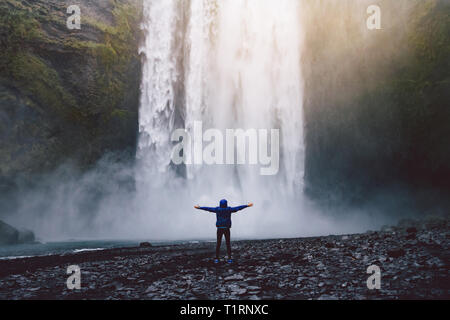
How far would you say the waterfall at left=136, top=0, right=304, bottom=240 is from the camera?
28.0 meters

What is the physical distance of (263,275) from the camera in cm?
733

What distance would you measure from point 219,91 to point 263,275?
2482 cm

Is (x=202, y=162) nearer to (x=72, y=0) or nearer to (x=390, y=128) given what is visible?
(x=390, y=128)

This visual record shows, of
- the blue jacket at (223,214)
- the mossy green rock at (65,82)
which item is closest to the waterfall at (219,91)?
the mossy green rock at (65,82)

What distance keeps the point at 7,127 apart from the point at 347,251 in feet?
80.5

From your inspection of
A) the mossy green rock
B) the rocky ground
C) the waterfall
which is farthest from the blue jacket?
the mossy green rock

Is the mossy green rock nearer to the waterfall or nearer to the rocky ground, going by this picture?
the waterfall

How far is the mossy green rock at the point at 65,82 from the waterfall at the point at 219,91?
1902mm

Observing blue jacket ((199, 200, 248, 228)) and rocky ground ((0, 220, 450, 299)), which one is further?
blue jacket ((199, 200, 248, 228))

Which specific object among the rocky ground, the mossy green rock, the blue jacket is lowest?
the rocky ground

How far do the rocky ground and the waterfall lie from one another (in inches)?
674

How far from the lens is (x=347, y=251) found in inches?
380

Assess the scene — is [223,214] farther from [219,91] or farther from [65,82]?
[219,91]

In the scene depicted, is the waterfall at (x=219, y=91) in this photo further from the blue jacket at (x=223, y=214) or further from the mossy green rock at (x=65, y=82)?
the blue jacket at (x=223, y=214)
